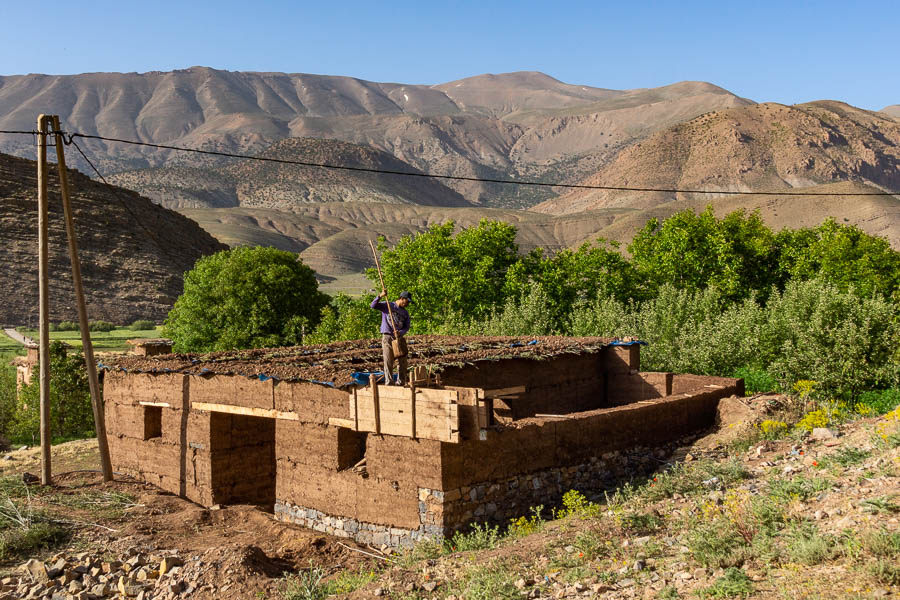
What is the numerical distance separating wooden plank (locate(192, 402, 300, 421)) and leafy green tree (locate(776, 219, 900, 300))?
2816 centimetres

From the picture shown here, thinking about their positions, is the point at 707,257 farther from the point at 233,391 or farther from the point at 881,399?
the point at 233,391

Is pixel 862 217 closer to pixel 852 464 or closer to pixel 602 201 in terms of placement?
pixel 602 201

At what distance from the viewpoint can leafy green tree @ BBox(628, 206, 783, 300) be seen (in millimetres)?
37062

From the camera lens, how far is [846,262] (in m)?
37.2

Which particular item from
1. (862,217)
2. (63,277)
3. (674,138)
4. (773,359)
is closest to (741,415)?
(773,359)

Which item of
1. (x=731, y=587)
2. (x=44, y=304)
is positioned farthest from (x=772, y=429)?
(x=44, y=304)

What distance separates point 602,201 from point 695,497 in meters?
160

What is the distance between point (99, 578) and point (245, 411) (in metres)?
4.16

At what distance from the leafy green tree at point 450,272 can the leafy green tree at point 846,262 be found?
43.5ft

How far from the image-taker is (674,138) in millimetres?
172000

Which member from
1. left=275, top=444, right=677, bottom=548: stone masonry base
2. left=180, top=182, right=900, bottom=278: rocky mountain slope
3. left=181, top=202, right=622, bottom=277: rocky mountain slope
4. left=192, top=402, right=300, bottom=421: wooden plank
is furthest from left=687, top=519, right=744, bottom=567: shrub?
left=181, top=202, right=622, bottom=277: rocky mountain slope

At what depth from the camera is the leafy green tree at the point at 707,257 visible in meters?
37.1

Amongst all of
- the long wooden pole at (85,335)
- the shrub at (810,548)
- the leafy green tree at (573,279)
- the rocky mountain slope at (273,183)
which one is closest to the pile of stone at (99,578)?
the long wooden pole at (85,335)

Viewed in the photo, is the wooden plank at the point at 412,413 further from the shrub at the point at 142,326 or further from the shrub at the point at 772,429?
the shrub at the point at 142,326
